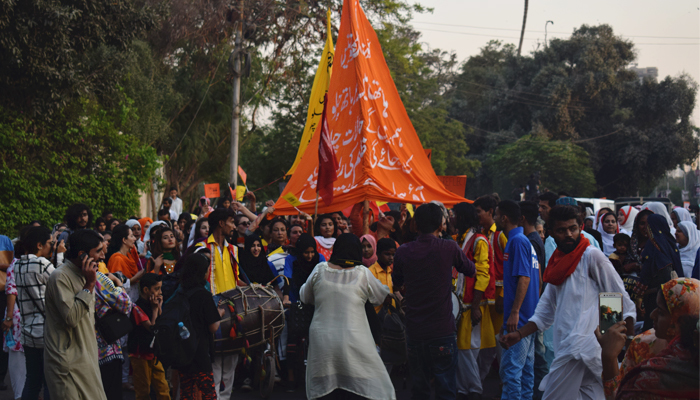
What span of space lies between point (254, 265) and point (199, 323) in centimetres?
217

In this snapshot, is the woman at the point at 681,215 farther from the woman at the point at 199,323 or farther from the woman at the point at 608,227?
the woman at the point at 199,323

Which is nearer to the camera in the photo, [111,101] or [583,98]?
[111,101]

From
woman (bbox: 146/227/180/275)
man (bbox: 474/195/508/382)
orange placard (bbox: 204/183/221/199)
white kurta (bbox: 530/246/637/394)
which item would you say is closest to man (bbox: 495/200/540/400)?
man (bbox: 474/195/508/382)

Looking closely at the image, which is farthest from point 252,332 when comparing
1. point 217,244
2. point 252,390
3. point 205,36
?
point 205,36

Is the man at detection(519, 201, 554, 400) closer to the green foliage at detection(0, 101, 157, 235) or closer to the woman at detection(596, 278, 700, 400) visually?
the woman at detection(596, 278, 700, 400)

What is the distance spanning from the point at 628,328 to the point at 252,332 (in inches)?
143

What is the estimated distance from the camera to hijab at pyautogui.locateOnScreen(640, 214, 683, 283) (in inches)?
254

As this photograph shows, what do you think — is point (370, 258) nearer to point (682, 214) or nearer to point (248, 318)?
point (248, 318)

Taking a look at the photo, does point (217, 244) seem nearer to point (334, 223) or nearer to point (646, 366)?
point (334, 223)

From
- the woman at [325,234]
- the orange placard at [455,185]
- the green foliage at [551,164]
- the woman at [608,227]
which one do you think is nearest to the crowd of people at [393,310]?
the woman at [325,234]

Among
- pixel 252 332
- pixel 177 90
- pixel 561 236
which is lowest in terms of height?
pixel 252 332

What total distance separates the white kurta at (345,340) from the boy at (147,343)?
1.85 meters

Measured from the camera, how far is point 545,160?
1373 inches

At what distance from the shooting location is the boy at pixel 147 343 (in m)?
5.71
